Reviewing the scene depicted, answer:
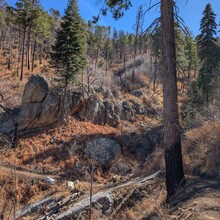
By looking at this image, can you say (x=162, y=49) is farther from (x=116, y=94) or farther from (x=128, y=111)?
(x=116, y=94)

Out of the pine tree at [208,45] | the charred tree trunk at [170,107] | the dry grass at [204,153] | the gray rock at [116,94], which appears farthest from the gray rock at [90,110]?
the charred tree trunk at [170,107]

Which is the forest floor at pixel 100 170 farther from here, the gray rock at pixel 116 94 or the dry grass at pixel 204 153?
the gray rock at pixel 116 94

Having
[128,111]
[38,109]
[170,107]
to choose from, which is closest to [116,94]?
[128,111]

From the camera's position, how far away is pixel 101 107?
24.3 m

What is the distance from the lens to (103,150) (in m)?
19.0

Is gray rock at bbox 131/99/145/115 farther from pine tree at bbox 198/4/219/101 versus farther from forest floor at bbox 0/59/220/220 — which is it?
pine tree at bbox 198/4/219/101

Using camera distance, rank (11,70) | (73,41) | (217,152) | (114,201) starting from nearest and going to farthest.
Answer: (217,152)
(114,201)
(73,41)
(11,70)

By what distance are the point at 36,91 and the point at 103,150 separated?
862cm

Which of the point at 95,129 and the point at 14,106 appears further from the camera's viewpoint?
the point at 14,106

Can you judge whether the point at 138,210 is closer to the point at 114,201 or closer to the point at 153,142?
the point at 114,201

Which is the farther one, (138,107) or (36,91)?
(138,107)

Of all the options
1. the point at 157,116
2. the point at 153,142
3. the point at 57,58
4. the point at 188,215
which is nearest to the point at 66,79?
the point at 57,58

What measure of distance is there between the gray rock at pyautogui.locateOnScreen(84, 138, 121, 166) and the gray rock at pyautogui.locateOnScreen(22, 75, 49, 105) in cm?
659

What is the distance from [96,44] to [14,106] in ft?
94.1
